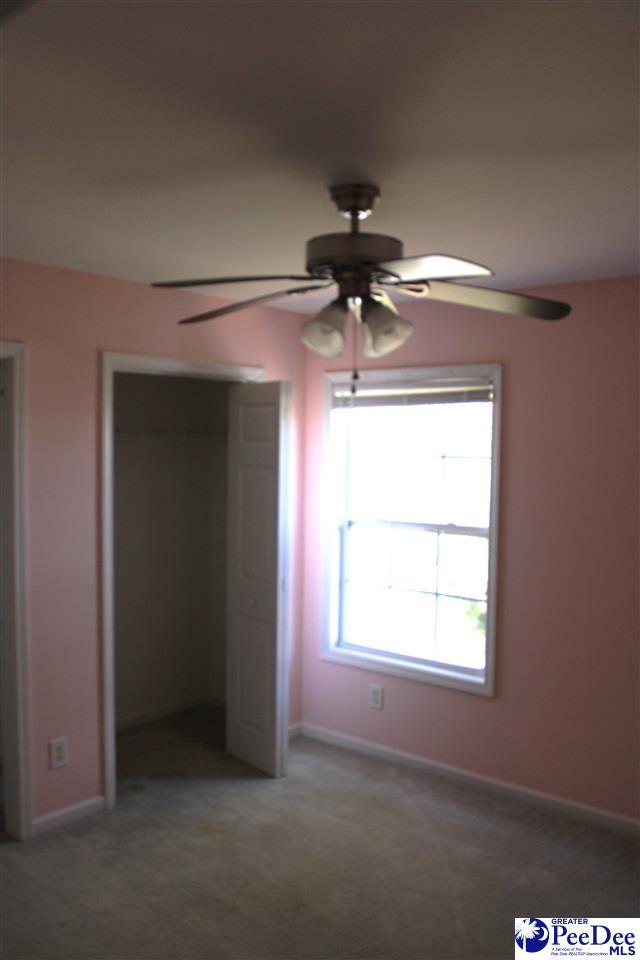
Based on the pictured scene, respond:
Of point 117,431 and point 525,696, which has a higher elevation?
point 117,431

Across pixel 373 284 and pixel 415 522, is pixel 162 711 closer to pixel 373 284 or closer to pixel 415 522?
pixel 415 522

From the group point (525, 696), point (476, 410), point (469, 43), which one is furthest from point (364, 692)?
point (469, 43)

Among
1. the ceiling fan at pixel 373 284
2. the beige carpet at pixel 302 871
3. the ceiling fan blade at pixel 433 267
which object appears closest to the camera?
the ceiling fan blade at pixel 433 267

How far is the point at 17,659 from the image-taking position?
3.43 m

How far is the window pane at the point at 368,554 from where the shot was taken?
14.8ft

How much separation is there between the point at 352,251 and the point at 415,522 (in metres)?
2.45

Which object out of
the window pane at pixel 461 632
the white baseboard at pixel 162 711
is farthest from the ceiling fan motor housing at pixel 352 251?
the white baseboard at pixel 162 711

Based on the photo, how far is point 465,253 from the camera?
3.16 metres

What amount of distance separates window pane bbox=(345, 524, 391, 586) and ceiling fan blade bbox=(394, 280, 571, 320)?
2.40 m

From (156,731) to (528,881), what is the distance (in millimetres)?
2466

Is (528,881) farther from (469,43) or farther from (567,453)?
(469,43)

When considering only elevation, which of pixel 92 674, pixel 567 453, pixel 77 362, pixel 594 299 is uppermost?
pixel 594 299

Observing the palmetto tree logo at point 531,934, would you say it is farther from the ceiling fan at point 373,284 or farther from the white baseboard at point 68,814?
the ceiling fan at point 373,284

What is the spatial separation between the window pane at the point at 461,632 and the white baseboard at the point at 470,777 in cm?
56
